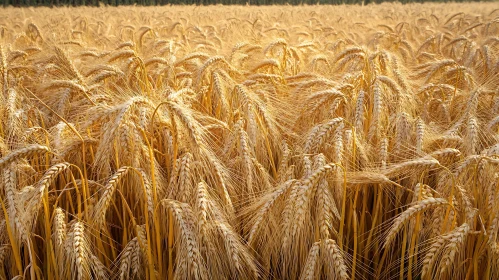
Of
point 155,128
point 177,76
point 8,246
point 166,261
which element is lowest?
point 166,261

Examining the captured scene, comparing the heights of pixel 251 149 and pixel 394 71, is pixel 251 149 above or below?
below

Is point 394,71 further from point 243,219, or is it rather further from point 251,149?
point 243,219

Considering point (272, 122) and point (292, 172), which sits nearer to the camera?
point (292, 172)

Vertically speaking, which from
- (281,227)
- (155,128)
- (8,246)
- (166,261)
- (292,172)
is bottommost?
(166,261)

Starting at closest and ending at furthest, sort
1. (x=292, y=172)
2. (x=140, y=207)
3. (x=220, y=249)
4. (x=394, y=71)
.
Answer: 1. (x=220, y=249)
2. (x=292, y=172)
3. (x=140, y=207)
4. (x=394, y=71)

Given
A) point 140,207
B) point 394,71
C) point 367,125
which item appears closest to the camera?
point 140,207

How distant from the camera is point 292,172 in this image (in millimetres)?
1767

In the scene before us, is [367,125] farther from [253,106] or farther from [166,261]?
[166,261]

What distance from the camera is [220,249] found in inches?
60.2

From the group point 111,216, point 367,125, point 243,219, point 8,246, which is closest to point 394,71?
point 367,125

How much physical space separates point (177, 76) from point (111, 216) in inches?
54.6

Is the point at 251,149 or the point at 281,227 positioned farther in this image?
the point at 251,149

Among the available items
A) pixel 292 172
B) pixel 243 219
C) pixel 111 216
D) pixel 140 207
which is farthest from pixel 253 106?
pixel 111 216

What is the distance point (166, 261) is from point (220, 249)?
1.25 feet
